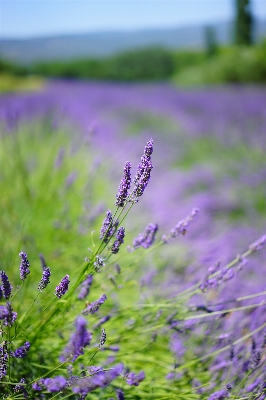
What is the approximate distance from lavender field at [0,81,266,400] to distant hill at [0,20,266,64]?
26.7 feet

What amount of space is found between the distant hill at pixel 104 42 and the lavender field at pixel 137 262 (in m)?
8.14

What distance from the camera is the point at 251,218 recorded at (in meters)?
1.62

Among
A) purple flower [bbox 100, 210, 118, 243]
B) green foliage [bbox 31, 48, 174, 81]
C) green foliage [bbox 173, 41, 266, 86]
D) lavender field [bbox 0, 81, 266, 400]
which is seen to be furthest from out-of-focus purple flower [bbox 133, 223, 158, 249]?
green foliage [bbox 31, 48, 174, 81]

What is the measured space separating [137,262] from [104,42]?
12840mm

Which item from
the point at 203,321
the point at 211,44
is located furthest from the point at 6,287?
the point at 211,44

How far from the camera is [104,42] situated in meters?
12.4

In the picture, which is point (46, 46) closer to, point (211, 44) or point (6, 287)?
point (211, 44)

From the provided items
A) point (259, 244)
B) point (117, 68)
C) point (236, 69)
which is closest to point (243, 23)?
point (236, 69)

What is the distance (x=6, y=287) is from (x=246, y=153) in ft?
6.88

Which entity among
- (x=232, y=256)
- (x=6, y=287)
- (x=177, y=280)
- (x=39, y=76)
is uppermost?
(x=39, y=76)

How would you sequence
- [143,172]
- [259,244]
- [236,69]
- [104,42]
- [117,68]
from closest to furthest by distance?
[143,172]
[259,244]
[236,69]
[117,68]
[104,42]

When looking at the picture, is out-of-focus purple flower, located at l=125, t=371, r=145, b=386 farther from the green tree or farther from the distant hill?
the green tree

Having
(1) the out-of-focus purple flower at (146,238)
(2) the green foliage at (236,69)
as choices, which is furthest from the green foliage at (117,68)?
(1) the out-of-focus purple flower at (146,238)

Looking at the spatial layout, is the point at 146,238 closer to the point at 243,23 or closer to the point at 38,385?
the point at 38,385
